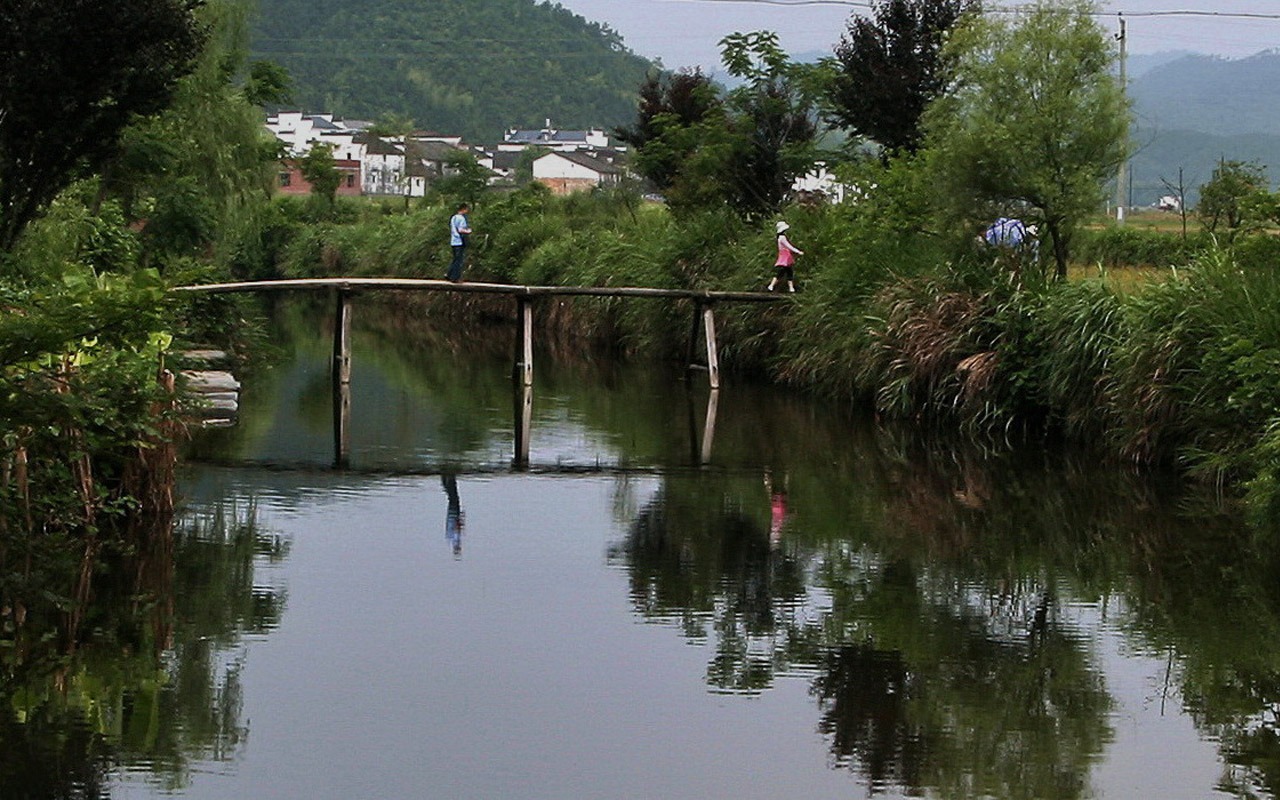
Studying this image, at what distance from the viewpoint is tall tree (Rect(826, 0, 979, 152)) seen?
106ft

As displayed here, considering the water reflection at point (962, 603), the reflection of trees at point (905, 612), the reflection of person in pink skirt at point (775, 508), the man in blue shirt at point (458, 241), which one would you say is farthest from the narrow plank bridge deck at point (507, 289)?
the reflection of trees at point (905, 612)

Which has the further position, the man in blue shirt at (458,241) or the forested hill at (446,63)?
the forested hill at (446,63)

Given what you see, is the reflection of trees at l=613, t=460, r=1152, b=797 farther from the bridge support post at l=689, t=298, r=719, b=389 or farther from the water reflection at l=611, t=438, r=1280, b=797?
the bridge support post at l=689, t=298, r=719, b=389

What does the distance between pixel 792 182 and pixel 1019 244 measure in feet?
28.8

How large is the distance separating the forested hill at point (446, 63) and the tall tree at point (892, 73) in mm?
111705

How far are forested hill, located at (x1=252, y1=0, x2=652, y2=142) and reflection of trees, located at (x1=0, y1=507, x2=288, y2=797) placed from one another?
434 ft

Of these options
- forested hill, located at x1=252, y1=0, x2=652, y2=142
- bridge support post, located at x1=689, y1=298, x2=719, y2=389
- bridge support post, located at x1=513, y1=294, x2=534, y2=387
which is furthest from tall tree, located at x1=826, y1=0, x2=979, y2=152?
forested hill, located at x1=252, y1=0, x2=652, y2=142

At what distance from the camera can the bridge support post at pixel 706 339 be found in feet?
91.9

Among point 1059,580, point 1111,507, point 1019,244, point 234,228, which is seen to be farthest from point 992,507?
point 234,228

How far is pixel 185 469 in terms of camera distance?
675 inches

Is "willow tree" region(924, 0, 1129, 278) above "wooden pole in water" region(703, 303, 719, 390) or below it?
above

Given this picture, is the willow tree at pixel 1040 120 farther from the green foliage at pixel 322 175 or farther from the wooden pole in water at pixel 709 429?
the green foliage at pixel 322 175

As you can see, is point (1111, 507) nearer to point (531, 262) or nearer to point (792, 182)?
point (792, 182)

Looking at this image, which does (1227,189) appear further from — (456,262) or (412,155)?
(412,155)
